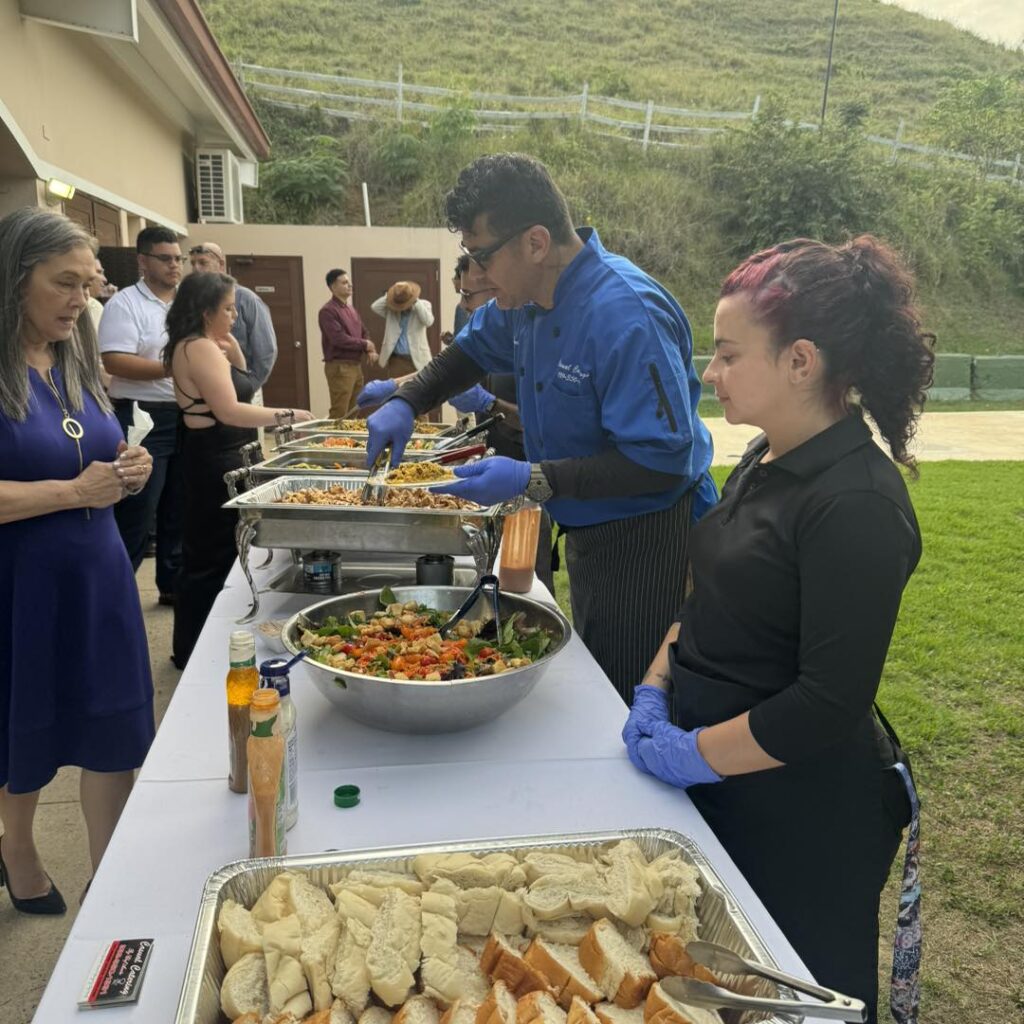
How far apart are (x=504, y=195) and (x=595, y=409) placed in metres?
0.56

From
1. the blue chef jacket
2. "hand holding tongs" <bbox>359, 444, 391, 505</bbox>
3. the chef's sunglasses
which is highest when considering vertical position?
the chef's sunglasses

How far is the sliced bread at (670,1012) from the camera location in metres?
0.83

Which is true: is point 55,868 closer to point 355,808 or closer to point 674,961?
point 355,808

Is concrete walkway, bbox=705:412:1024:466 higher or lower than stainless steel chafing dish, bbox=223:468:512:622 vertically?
lower

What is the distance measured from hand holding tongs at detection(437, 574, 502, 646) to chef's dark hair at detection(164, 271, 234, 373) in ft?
6.48

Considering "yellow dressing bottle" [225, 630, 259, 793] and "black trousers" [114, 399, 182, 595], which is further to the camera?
"black trousers" [114, 399, 182, 595]

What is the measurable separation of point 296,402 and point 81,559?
34.1 feet

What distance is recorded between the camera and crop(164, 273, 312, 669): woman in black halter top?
125 inches

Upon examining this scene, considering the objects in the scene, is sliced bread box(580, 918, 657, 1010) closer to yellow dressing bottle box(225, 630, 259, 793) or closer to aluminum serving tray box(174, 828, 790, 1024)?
aluminum serving tray box(174, 828, 790, 1024)

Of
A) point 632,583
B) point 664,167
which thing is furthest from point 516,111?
point 632,583

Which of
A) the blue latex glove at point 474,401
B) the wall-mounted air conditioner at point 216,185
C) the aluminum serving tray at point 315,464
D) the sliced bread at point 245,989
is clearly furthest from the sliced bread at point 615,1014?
the wall-mounted air conditioner at point 216,185

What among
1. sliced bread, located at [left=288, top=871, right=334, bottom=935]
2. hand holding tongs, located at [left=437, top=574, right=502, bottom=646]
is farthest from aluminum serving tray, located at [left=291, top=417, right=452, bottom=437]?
sliced bread, located at [left=288, top=871, right=334, bottom=935]

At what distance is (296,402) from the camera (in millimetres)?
12008

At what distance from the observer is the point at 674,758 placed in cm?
131
